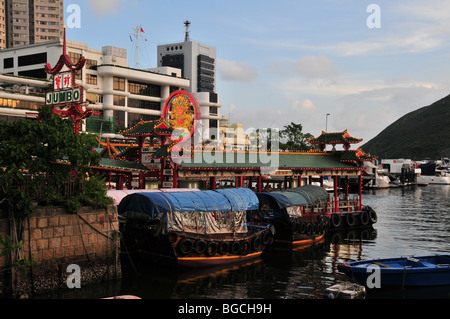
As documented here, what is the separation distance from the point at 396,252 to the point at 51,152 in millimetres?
27531

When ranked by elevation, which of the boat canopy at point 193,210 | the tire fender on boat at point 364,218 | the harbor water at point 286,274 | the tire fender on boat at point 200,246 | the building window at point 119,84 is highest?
the building window at point 119,84

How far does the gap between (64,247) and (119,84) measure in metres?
72.7

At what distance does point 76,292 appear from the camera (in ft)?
78.5

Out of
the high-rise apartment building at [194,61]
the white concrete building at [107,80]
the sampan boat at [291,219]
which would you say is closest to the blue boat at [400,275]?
the sampan boat at [291,219]

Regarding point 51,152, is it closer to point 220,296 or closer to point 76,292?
point 76,292

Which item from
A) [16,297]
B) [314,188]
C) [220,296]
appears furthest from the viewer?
[314,188]

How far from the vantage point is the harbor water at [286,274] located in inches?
1019

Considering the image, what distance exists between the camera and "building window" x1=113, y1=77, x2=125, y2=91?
92.6 m

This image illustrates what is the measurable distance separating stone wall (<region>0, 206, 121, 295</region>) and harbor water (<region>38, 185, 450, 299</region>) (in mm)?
1235

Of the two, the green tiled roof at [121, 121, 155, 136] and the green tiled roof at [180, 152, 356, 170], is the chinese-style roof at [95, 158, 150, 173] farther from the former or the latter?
the green tiled roof at [180, 152, 356, 170]

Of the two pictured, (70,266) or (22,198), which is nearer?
(22,198)

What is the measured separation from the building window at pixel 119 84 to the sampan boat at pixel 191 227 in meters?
64.3

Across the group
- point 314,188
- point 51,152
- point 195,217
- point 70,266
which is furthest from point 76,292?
point 314,188

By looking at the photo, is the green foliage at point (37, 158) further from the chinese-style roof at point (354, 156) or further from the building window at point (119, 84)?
the building window at point (119, 84)
